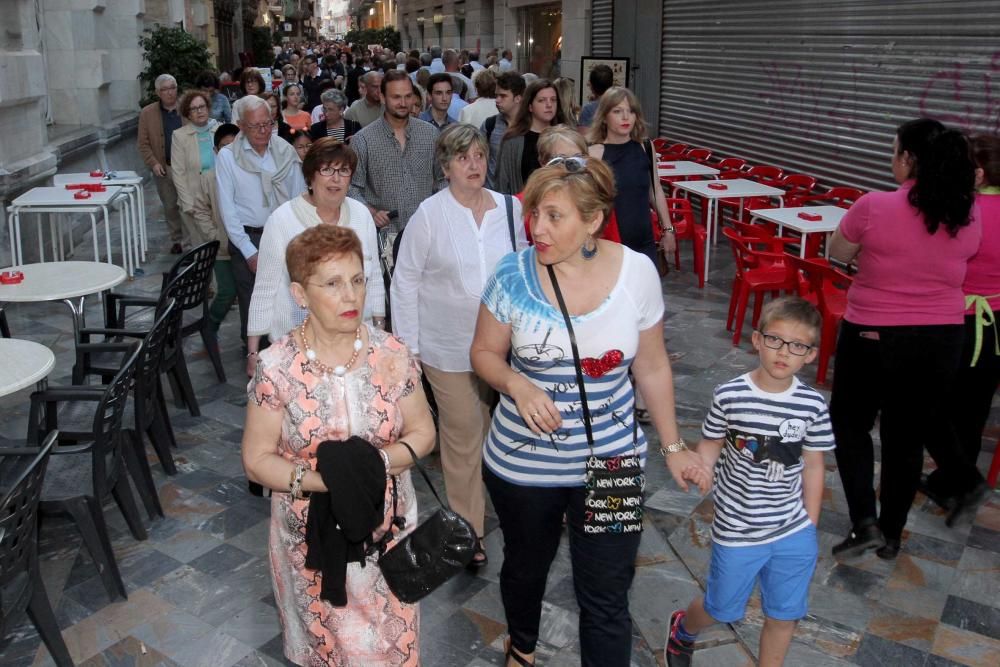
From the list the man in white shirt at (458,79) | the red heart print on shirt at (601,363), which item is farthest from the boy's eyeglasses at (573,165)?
the man in white shirt at (458,79)

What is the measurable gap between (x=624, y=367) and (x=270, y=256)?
181 cm

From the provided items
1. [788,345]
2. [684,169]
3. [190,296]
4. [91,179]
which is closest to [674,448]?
[788,345]

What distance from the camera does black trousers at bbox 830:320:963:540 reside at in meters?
3.62

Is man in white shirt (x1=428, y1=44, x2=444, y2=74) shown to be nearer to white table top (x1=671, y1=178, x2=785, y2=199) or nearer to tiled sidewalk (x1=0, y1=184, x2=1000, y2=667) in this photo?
white table top (x1=671, y1=178, x2=785, y2=199)

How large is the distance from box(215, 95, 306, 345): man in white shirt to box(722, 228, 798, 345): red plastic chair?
9.74 feet

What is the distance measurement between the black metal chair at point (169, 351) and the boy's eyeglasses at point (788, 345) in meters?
3.04

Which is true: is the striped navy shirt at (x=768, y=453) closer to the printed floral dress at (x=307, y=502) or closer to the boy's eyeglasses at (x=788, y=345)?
the boy's eyeglasses at (x=788, y=345)

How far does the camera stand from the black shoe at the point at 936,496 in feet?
14.3

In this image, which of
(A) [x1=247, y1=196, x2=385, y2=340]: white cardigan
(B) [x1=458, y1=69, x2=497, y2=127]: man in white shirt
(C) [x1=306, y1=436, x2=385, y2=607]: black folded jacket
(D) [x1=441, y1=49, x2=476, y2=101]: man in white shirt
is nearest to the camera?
(C) [x1=306, y1=436, x2=385, y2=607]: black folded jacket

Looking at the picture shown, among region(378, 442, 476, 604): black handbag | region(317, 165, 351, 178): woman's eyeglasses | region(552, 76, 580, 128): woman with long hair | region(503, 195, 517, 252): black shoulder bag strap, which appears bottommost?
region(378, 442, 476, 604): black handbag

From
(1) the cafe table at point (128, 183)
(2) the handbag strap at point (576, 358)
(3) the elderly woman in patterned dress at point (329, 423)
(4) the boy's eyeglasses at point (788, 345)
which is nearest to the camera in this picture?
(3) the elderly woman in patterned dress at point (329, 423)

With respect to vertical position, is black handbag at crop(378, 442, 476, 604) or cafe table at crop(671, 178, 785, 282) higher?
cafe table at crop(671, 178, 785, 282)

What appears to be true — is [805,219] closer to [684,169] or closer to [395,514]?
[684,169]

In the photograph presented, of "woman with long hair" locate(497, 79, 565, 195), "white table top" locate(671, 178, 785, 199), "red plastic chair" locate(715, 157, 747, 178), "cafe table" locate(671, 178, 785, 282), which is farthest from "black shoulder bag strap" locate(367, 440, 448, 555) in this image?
"red plastic chair" locate(715, 157, 747, 178)
